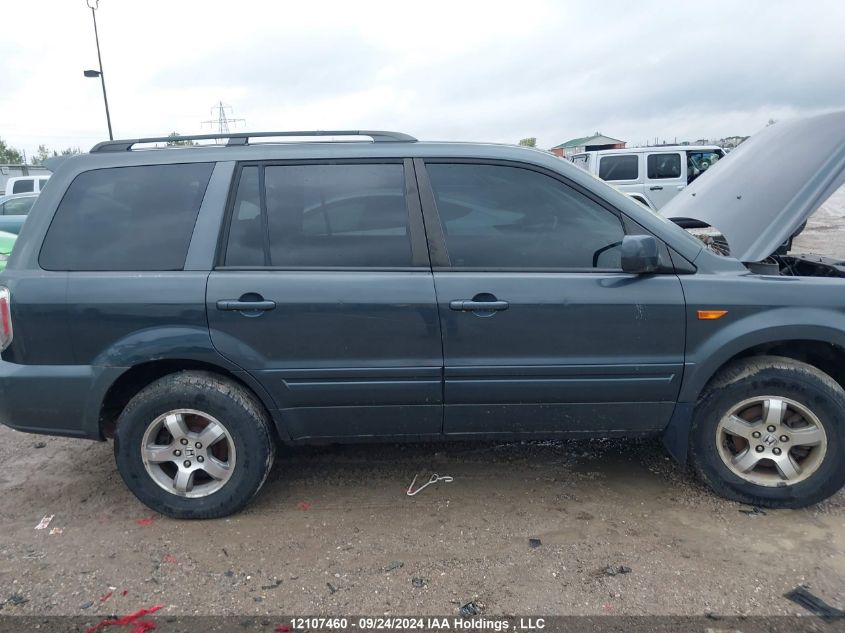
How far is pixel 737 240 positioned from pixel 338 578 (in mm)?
2673

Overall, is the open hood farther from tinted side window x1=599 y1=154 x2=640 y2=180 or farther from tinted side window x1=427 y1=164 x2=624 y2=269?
tinted side window x1=599 y1=154 x2=640 y2=180

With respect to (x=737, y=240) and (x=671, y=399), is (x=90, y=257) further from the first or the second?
(x=737, y=240)

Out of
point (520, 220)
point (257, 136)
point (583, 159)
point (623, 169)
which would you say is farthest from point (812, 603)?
point (583, 159)

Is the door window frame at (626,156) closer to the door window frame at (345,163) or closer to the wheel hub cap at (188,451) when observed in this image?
the door window frame at (345,163)

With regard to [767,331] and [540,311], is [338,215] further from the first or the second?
[767,331]

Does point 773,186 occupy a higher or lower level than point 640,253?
higher

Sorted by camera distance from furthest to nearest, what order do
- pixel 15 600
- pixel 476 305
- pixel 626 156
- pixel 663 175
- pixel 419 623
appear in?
pixel 663 175
pixel 626 156
pixel 476 305
pixel 15 600
pixel 419 623

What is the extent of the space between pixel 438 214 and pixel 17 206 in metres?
12.1

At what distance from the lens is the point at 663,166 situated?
13219mm

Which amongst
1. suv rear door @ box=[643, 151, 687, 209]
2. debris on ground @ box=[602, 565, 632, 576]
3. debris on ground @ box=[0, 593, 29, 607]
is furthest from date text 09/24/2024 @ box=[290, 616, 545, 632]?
suv rear door @ box=[643, 151, 687, 209]

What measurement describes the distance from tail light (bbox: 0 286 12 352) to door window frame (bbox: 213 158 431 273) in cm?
100

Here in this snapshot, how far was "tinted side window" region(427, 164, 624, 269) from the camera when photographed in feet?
10.1

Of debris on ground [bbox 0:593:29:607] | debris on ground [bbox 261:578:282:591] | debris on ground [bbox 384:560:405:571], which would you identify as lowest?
debris on ground [bbox 384:560:405:571]

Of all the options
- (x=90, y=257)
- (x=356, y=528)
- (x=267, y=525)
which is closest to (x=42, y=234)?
(x=90, y=257)
